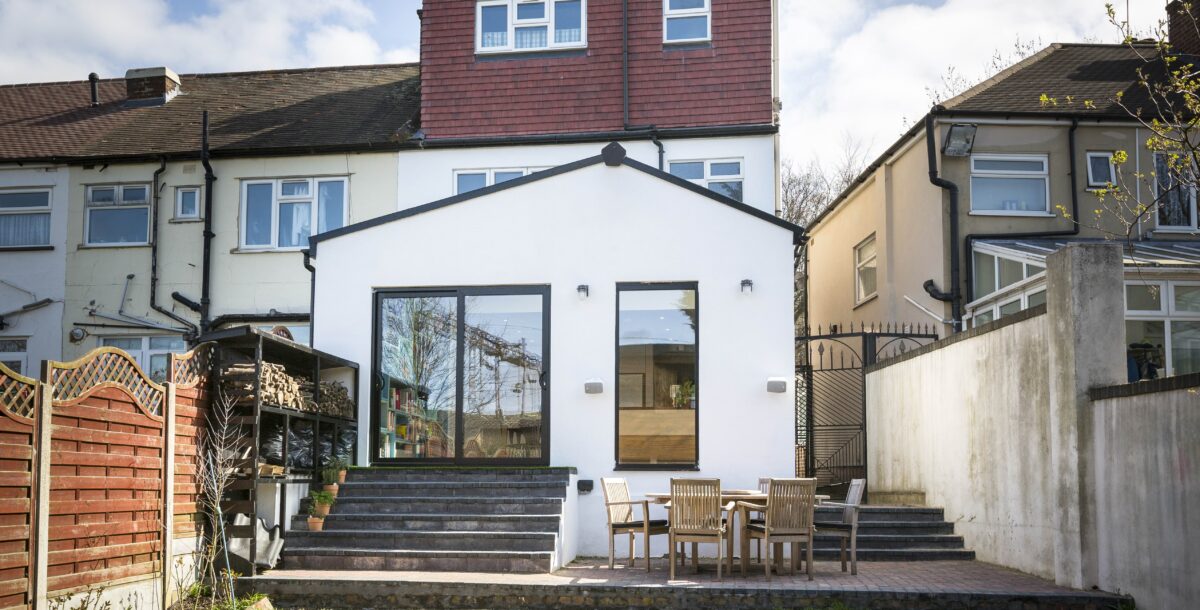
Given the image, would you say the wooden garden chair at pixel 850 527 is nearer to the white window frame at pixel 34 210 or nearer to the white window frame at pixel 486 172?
the white window frame at pixel 486 172

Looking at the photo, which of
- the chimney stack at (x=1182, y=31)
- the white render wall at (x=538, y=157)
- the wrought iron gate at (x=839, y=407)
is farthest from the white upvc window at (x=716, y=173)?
the chimney stack at (x=1182, y=31)

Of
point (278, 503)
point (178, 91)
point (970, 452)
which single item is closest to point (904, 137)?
point (970, 452)

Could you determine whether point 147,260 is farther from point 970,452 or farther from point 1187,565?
point 1187,565

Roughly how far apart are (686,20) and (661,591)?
11.2 meters

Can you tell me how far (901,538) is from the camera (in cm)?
1282

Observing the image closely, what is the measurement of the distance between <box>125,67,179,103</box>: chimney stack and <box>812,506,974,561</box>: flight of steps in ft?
48.1

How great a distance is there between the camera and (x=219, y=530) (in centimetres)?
1095

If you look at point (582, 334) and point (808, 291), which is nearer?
point (582, 334)

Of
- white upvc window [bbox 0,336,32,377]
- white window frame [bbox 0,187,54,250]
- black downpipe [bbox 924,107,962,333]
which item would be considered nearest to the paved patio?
black downpipe [bbox 924,107,962,333]

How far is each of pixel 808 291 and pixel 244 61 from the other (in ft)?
44.5

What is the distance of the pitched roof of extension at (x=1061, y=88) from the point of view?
57.5ft

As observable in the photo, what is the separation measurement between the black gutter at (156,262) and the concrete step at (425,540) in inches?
301

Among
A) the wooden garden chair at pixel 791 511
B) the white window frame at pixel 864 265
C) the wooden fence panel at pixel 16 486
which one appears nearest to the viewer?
the wooden fence panel at pixel 16 486

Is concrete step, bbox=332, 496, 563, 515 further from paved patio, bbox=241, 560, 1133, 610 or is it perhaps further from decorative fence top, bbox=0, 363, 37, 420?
decorative fence top, bbox=0, 363, 37, 420
